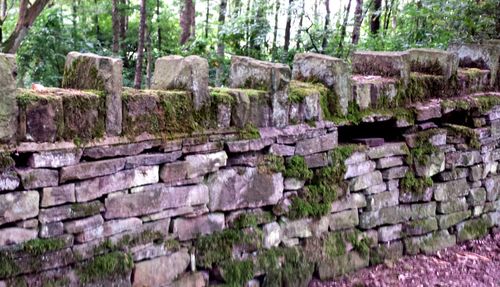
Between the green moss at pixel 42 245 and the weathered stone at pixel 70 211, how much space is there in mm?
97

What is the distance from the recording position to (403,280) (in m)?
3.85

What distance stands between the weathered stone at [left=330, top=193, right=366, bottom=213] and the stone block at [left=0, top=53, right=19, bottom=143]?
7.24ft

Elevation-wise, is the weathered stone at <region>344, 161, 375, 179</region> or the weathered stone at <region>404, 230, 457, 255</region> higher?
the weathered stone at <region>344, 161, 375, 179</region>

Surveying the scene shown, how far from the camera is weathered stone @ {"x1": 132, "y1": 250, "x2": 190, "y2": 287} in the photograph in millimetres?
2900

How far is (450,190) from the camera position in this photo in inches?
174

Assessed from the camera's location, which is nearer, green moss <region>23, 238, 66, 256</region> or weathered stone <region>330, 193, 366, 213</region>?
green moss <region>23, 238, 66, 256</region>

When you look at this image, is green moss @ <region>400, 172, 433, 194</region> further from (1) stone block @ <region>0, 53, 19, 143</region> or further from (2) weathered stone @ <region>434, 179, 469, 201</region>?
(1) stone block @ <region>0, 53, 19, 143</region>

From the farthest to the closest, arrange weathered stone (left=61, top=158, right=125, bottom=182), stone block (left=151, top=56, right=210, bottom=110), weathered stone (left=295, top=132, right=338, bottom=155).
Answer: weathered stone (left=295, top=132, right=338, bottom=155)
stone block (left=151, top=56, right=210, bottom=110)
weathered stone (left=61, top=158, right=125, bottom=182)

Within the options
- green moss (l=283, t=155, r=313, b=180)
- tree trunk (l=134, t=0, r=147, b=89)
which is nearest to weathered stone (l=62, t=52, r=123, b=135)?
green moss (l=283, t=155, r=313, b=180)

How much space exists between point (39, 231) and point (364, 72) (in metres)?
2.88

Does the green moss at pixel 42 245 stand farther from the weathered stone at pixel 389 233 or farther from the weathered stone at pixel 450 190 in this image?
the weathered stone at pixel 450 190

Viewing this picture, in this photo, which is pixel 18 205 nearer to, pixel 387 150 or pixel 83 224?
pixel 83 224

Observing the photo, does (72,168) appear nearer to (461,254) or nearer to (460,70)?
(461,254)

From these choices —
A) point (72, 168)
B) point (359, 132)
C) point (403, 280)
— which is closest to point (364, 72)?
point (359, 132)
